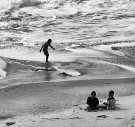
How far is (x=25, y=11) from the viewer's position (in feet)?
142

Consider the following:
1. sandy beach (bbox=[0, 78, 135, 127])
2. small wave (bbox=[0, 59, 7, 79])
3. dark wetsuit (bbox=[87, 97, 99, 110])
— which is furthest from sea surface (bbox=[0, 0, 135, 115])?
dark wetsuit (bbox=[87, 97, 99, 110])

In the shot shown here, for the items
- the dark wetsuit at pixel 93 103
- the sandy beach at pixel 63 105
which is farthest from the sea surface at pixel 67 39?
the dark wetsuit at pixel 93 103

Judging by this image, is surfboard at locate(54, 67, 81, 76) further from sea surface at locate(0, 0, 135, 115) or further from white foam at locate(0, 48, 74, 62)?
white foam at locate(0, 48, 74, 62)

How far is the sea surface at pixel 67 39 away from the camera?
63.4ft

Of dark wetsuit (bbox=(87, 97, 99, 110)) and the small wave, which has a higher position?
the small wave

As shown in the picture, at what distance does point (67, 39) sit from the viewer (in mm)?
29656

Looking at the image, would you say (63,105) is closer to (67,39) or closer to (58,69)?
(58,69)

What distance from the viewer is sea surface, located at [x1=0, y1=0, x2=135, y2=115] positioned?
19.3 meters

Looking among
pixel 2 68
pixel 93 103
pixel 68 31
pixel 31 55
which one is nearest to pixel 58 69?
pixel 2 68

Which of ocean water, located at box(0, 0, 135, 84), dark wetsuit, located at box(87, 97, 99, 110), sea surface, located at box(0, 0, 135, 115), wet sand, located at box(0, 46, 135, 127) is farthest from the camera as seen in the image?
ocean water, located at box(0, 0, 135, 84)

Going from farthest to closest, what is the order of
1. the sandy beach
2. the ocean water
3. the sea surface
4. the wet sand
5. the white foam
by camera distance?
the ocean water < the white foam < the sea surface < the wet sand < the sandy beach

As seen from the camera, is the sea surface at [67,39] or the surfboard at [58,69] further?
the sea surface at [67,39]

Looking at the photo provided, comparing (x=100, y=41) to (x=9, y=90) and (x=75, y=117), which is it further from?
(x=75, y=117)

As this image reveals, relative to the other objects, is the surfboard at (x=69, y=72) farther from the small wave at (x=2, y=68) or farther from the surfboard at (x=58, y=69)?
the small wave at (x=2, y=68)
